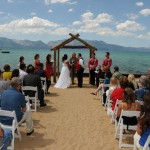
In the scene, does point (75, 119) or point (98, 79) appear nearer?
point (75, 119)

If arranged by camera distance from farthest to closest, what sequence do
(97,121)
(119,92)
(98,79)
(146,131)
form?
(98,79), (97,121), (119,92), (146,131)

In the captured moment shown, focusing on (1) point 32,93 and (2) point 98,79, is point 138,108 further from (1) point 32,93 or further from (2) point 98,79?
(2) point 98,79

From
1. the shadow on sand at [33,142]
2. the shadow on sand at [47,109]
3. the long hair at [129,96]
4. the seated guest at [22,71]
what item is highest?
the seated guest at [22,71]

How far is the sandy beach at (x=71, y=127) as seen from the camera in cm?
737

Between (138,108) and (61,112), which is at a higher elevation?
(138,108)

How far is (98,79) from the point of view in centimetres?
1639

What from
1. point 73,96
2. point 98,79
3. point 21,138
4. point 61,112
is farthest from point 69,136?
point 98,79

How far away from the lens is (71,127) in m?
8.81

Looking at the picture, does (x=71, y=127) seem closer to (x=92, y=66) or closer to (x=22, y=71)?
(x=22, y=71)

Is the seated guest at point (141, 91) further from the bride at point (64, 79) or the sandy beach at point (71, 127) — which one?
the bride at point (64, 79)

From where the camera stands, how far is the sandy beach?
737cm

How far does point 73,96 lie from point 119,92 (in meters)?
5.17

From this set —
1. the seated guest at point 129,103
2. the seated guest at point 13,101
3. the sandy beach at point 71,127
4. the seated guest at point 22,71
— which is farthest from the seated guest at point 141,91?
the seated guest at point 22,71

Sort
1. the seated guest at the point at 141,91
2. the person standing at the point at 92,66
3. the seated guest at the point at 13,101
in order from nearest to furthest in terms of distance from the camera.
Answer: the seated guest at the point at 13,101, the seated guest at the point at 141,91, the person standing at the point at 92,66
